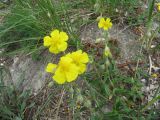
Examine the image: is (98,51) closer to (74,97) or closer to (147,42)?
(147,42)

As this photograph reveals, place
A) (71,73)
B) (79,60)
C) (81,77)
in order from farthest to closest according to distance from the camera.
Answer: (81,77)
(79,60)
(71,73)

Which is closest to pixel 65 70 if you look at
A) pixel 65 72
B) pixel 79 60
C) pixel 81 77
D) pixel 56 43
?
pixel 65 72

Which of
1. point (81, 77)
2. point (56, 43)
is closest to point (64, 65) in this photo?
point (56, 43)

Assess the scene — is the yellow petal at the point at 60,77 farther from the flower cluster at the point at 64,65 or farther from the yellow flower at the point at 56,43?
the yellow flower at the point at 56,43

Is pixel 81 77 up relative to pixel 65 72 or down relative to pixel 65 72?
up

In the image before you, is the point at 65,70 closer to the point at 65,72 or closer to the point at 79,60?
the point at 65,72

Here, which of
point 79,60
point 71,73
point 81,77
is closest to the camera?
point 71,73

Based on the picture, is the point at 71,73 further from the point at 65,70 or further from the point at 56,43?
the point at 56,43

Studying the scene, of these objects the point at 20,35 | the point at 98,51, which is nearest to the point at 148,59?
the point at 98,51

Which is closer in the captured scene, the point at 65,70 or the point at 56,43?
the point at 65,70

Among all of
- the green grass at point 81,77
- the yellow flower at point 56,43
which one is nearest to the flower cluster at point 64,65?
the yellow flower at point 56,43
